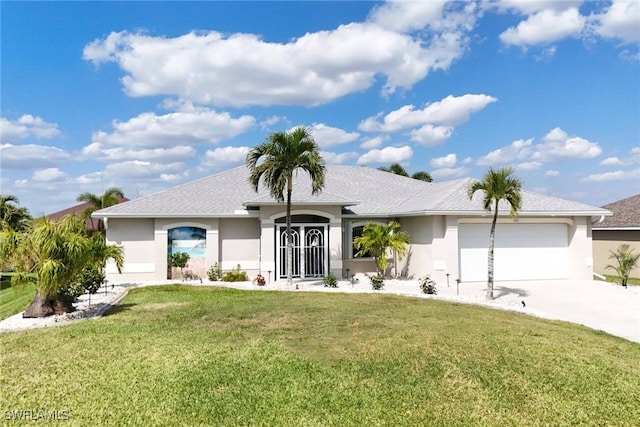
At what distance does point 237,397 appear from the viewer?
19.9ft

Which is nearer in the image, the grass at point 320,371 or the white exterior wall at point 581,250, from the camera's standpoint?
the grass at point 320,371

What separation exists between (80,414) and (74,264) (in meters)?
6.19

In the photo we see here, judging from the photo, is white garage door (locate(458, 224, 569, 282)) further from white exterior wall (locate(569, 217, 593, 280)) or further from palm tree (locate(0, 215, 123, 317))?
palm tree (locate(0, 215, 123, 317))

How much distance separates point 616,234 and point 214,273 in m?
24.2

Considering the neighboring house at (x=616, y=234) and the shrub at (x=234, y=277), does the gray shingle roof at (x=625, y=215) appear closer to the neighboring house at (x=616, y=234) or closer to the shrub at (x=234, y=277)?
the neighboring house at (x=616, y=234)

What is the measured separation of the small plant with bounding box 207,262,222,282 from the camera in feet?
63.8

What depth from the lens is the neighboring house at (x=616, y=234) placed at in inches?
992

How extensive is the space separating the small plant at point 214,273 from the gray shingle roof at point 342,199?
2455mm

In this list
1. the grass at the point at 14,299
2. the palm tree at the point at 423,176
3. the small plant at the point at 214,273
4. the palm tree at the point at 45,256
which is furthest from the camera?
the palm tree at the point at 423,176

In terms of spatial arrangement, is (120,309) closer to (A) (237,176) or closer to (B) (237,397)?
(B) (237,397)

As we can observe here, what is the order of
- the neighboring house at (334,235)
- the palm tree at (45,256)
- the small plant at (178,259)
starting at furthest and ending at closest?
the small plant at (178,259) < the neighboring house at (334,235) < the palm tree at (45,256)

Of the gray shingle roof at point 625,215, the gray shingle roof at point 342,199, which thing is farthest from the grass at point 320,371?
the gray shingle roof at point 625,215

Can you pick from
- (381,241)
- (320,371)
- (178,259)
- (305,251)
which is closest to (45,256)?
(320,371)

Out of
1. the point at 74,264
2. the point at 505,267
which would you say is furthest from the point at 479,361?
the point at 505,267
